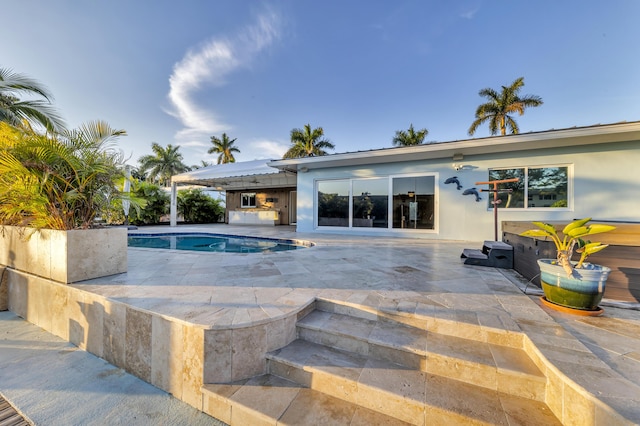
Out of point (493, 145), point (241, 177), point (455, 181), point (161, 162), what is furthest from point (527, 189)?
point (161, 162)

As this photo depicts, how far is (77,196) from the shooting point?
9.84ft

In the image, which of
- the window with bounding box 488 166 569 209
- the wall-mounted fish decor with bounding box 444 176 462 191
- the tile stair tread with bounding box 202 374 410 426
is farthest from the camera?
the wall-mounted fish decor with bounding box 444 176 462 191

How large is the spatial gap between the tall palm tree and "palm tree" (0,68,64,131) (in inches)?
771

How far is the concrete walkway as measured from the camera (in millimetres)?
1660

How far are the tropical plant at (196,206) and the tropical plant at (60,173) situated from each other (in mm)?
12295

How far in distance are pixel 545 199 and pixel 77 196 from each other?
33.6 ft

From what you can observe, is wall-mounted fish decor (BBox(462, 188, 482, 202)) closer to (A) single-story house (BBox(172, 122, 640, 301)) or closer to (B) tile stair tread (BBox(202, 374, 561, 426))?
(A) single-story house (BBox(172, 122, 640, 301))

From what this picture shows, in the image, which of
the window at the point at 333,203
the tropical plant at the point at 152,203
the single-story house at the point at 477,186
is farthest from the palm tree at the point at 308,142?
the window at the point at 333,203

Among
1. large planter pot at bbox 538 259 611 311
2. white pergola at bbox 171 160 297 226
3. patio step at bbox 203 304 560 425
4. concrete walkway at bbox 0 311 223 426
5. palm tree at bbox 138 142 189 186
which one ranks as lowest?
concrete walkway at bbox 0 311 223 426

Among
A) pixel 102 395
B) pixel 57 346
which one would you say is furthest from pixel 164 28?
pixel 102 395

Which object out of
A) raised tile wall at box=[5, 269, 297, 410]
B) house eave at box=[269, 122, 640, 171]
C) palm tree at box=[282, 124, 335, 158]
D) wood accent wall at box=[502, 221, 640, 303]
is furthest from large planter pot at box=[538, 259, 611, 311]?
palm tree at box=[282, 124, 335, 158]

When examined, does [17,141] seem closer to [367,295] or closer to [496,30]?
[367,295]

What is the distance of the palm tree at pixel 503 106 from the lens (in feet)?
53.0

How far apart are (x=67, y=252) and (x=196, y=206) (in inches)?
534
